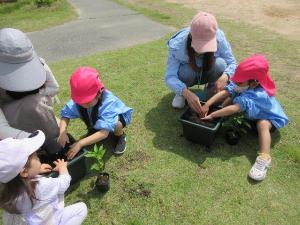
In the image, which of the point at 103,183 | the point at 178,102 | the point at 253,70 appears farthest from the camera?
the point at 178,102

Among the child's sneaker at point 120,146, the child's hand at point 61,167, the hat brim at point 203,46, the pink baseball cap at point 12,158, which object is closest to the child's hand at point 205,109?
the hat brim at point 203,46

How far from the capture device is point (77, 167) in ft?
9.92

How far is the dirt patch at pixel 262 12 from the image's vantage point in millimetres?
7164

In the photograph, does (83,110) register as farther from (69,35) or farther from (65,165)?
(69,35)

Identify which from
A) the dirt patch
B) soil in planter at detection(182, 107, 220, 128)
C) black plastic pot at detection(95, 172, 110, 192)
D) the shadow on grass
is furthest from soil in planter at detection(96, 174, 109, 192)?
the dirt patch

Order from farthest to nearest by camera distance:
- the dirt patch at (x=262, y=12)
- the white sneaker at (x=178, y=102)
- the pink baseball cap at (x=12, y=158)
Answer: the dirt patch at (x=262, y=12) < the white sneaker at (x=178, y=102) < the pink baseball cap at (x=12, y=158)

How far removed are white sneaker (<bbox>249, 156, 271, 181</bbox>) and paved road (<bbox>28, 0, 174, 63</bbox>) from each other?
4.01 m

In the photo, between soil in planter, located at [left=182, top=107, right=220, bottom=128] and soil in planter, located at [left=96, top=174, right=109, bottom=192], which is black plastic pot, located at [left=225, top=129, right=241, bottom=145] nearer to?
soil in planter, located at [left=182, top=107, right=220, bottom=128]

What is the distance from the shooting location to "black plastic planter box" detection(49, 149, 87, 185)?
2.93m

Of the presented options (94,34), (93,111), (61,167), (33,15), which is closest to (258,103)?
(93,111)

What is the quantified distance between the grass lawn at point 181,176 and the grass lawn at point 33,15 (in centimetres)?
414

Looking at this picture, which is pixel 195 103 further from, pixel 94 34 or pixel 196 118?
pixel 94 34

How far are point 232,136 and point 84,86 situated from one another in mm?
1585

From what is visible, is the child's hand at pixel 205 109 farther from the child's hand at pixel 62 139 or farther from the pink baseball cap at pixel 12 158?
the pink baseball cap at pixel 12 158
